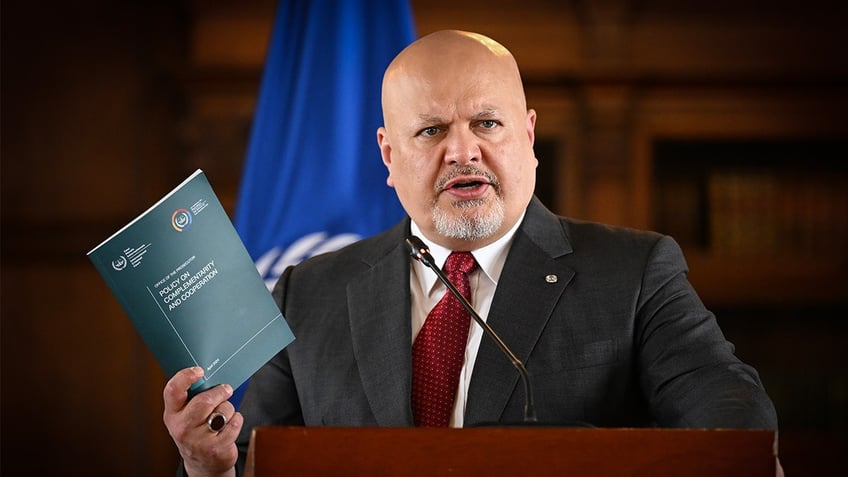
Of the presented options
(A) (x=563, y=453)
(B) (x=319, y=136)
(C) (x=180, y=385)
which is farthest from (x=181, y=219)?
(B) (x=319, y=136)

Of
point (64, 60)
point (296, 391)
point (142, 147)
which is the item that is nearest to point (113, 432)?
point (142, 147)

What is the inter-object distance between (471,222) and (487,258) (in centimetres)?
10

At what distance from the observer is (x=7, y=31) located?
173 inches

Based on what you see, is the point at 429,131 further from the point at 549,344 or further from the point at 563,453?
the point at 563,453

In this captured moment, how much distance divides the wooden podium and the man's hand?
388 millimetres

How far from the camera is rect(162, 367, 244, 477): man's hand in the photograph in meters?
1.83

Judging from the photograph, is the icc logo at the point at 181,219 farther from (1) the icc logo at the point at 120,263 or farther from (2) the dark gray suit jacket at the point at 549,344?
(2) the dark gray suit jacket at the point at 549,344

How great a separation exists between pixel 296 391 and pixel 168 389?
18.2 inches

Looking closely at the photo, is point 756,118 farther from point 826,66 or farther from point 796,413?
point 796,413

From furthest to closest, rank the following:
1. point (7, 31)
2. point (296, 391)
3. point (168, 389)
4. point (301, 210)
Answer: point (7, 31) < point (301, 210) < point (296, 391) < point (168, 389)

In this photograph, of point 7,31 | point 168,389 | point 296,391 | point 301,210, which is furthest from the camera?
point 7,31

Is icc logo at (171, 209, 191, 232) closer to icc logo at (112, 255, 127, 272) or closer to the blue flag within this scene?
icc logo at (112, 255, 127, 272)

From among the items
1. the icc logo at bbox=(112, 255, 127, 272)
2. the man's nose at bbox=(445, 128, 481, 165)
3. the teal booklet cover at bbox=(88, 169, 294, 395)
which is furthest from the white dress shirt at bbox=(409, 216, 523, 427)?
the icc logo at bbox=(112, 255, 127, 272)

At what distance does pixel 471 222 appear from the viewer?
7.01 ft
